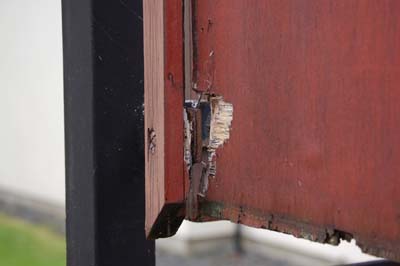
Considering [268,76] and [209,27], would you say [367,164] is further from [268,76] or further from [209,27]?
[209,27]

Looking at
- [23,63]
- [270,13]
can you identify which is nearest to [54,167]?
[23,63]

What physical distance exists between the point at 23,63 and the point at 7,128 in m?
0.85

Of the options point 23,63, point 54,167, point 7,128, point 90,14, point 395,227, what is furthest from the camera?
point 7,128

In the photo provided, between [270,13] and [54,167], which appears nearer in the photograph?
[270,13]

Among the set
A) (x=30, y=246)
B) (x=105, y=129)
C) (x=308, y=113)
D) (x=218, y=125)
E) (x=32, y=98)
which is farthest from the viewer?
(x=32, y=98)

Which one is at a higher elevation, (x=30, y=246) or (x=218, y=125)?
(x=218, y=125)

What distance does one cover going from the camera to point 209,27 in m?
0.93

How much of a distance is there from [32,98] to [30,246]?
53.5 inches

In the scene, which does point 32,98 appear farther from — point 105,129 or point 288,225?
point 288,225

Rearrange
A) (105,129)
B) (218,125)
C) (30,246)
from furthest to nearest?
(30,246), (105,129), (218,125)

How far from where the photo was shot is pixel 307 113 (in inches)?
30.3

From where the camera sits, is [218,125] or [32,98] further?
[32,98]

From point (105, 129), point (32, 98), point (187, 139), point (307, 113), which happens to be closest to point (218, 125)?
point (187, 139)

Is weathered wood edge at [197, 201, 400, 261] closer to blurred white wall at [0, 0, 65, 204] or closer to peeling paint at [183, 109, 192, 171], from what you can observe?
peeling paint at [183, 109, 192, 171]
